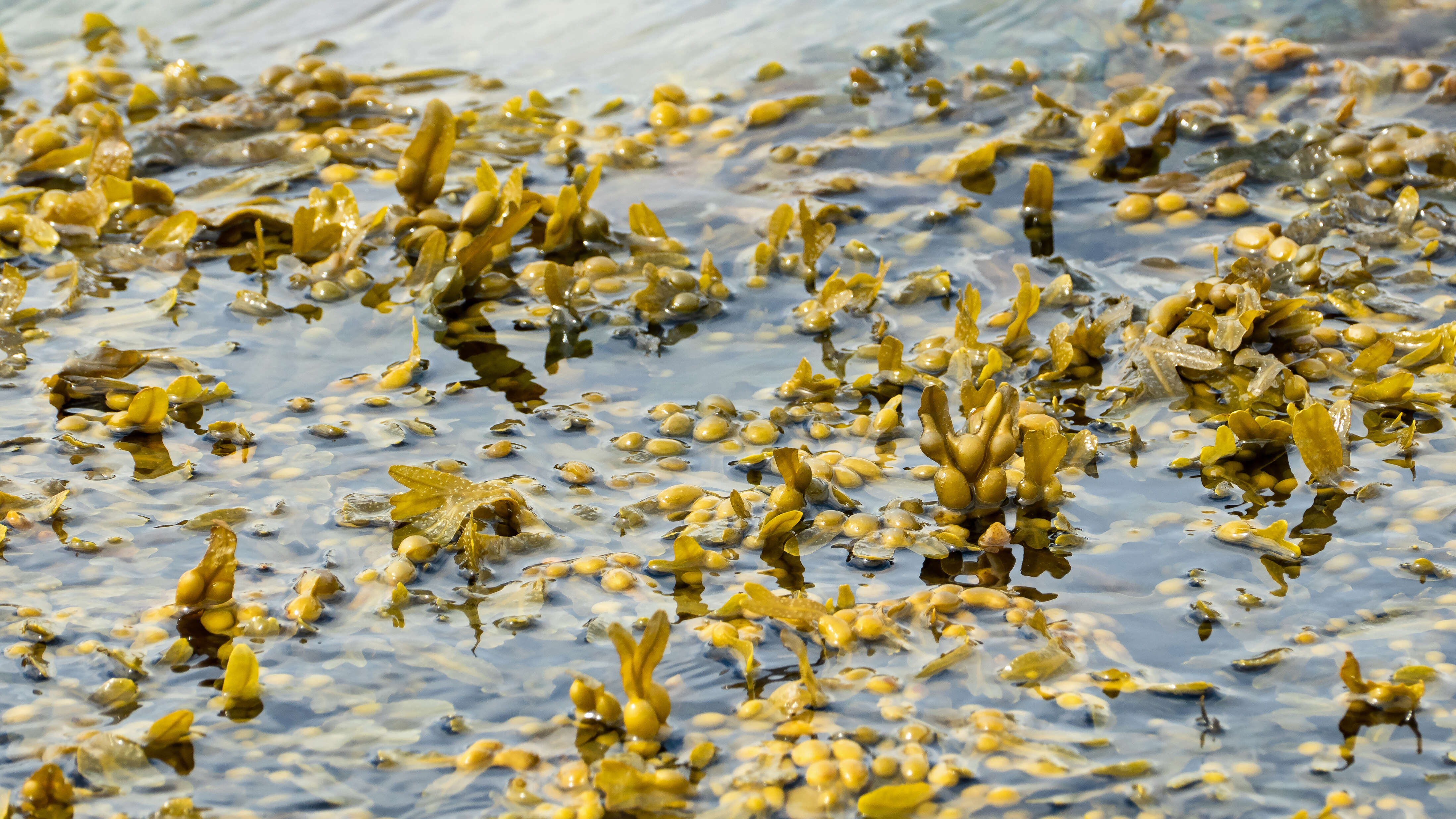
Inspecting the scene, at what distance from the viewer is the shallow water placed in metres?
2.20

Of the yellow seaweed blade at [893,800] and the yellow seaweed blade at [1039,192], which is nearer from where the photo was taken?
the yellow seaweed blade at [893,800]

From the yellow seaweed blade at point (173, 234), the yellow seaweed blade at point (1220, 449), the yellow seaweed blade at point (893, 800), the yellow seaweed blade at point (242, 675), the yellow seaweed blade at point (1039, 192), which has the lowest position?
the yellow seaweed blade at point (893, 800)

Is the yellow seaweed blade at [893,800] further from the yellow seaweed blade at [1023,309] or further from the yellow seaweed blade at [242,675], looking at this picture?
the yellow seaweed blade at [1023,309]

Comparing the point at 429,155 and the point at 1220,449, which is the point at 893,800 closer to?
the point at 1220,449

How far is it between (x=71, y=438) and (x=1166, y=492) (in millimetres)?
2780

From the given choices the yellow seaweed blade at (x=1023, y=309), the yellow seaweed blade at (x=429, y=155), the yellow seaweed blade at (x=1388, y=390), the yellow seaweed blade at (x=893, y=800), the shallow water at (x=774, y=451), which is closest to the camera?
the yellow seaweed blade at (x=893, y=800)

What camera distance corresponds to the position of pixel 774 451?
288 centimetres

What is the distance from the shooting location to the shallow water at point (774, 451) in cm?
220

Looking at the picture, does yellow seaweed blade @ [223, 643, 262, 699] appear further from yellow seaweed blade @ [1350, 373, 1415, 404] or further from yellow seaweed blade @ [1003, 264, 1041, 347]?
yellow seaweed blade @ [1350, 373, 1415, 404]

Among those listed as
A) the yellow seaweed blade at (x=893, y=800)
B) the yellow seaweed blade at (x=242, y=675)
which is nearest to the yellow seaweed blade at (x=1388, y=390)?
the yellow seaweed blade at (x=893, y=800)

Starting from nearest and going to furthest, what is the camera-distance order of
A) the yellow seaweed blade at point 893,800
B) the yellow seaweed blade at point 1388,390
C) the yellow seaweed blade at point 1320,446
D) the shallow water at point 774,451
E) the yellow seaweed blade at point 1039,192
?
1. the yellow seaweed blade at point 893,800
2. the shallow water at point 774,451
3. the yellow seaweed blade at point 1320,446
4. the yellow seaweed blade at point 1388,390
5. the yellow seaweed blade at point 1039,192

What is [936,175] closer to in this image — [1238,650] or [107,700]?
[1238,650]

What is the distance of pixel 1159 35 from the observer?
5438 millimetres

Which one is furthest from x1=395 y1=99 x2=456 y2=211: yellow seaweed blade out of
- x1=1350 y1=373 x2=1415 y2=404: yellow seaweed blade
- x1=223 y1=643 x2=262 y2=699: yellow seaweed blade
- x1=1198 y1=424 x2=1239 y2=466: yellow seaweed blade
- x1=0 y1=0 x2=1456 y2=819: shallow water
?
x1=1350 y1=373 x2=1415 y2=404: yellow seaweed blade
